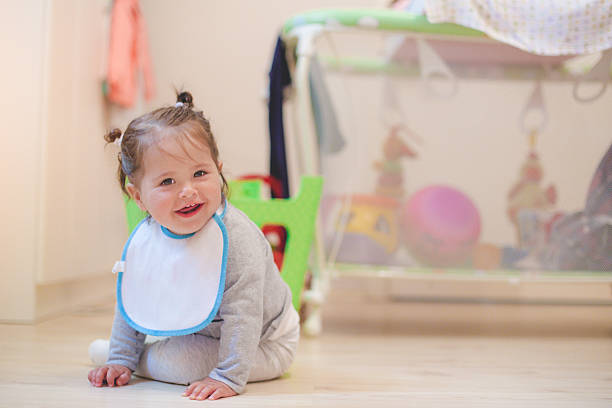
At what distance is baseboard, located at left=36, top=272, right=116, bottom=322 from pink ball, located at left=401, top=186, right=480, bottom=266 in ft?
3.18

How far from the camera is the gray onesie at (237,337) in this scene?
0.96 metres

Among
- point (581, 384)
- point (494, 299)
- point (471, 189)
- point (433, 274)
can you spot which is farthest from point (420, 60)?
point (494, 299)

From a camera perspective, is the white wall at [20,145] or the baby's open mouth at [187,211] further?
A: the white wall at [20,145]

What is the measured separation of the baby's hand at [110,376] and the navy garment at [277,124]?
29.2 inches

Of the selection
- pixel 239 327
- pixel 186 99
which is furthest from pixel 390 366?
pixel 186 99

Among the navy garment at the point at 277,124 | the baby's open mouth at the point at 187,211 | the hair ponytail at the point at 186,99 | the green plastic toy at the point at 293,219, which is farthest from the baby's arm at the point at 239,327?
the navy garment at the point at 277,124

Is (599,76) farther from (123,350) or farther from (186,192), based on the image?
(123,350)

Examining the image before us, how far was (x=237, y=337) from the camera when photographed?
37.6 inches

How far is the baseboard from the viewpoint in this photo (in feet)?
5.53

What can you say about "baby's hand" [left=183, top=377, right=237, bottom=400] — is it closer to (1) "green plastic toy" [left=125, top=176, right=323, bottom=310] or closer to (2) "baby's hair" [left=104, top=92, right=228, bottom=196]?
(2) "baby's hair" [left=104, top=92, right=228, bottom=196]

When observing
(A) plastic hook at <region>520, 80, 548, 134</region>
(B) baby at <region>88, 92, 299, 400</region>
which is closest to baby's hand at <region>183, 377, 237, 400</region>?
(B) baby at <region>88, 92, 299, 400</region>

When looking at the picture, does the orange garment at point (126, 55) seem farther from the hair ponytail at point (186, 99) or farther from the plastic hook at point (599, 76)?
the plastic hook at point (599, 76)

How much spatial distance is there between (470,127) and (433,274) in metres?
0.40

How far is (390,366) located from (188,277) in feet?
1.57
